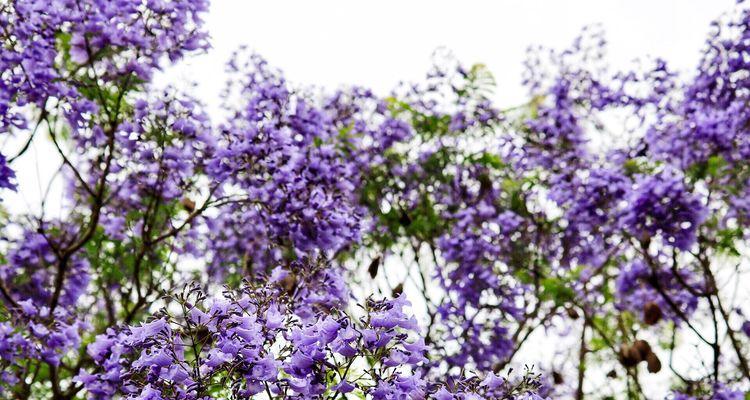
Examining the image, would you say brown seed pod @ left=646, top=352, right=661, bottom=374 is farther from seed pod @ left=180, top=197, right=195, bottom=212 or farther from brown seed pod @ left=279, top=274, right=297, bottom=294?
seed pod @ left=180, top=197, right=195, bottom=212

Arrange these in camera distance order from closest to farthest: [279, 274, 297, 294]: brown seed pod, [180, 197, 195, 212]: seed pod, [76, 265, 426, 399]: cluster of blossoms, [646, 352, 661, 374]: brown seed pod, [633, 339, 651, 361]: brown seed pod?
1. [76, 265, 426, 399]: cluster of blossoms
2. [279, 274, 297, 294]: brown seed pod
3. [180, 197, 195, 212]: seed pod
4. [646, 352, 661, 374]: brown seed pod
5. [633, 339, 651, 361]: brown seed pod

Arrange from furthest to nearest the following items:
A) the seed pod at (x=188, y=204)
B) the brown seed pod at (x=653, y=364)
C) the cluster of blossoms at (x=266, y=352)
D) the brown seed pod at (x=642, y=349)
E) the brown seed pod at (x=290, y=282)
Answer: the brown seed pod at (x=642, y=349), the brown seed pod at (x=653, y=364), the seed pod at (x=188, y=204), the brown seed pod at (x=290, y=282), the cluster of blossoms at (x=266, y=352)

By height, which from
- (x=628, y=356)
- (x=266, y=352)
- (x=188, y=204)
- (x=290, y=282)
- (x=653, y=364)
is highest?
(x=188, y=204)

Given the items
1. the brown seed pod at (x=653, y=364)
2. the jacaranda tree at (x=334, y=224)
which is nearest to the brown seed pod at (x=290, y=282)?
the jacaranda tree at (x=334, y=224)

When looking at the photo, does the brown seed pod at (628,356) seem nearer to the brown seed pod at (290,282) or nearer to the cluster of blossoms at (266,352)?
the brown seed pod at (290,282)

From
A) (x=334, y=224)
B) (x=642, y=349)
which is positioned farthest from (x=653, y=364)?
(x=334, y=224)

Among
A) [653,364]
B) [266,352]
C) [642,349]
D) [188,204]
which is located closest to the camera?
[266,352]

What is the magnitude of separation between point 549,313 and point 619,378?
2.70 m

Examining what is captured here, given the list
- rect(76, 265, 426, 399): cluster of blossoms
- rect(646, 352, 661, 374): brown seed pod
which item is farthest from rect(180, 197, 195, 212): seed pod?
rect(646, 352, 661, 374): brown seed pod

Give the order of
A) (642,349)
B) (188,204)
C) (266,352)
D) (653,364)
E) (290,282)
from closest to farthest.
A: 1. (266,352)
2. (290,282)
3. (188,204)
4. (653,364)
5. (642,349)

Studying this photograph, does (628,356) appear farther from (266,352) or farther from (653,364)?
(266,352)

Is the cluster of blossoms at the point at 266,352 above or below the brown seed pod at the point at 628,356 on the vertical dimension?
below

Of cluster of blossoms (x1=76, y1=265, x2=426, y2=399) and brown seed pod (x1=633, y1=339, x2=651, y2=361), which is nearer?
cluster of blossoms (x1=76, y1=265, x2=426, y2=399)

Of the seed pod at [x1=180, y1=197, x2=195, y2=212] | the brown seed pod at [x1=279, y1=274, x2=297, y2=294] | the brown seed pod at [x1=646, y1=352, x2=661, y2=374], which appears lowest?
the brown seed pod at [x1=279, y1=274, x2=297, y2=294]
